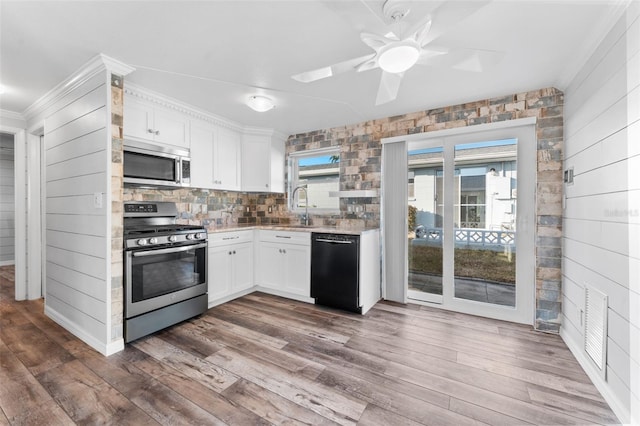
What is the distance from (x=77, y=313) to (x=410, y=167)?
3.92 meters

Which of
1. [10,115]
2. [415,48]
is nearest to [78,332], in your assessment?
[10,115]

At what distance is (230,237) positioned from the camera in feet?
11.3

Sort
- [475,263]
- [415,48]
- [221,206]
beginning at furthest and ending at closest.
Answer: [221,206]
[475,263]
[415,48]

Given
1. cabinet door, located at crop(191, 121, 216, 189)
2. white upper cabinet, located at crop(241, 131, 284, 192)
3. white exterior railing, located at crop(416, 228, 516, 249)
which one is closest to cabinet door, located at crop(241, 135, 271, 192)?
white upper cabinet, located at crop(241, 131, 284, 192)

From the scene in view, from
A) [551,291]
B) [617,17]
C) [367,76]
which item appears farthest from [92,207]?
→ [551,291]

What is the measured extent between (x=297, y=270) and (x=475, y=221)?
2.22 metres

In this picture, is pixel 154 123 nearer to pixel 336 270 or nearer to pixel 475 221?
pixel 336 270

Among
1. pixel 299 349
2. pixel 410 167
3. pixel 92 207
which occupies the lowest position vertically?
pixel 299 349

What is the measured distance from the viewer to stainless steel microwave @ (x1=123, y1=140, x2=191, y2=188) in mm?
2688

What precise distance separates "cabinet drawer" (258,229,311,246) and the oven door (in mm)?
891

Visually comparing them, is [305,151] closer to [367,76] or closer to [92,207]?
[367,76]

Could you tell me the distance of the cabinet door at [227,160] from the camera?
12.0 ft

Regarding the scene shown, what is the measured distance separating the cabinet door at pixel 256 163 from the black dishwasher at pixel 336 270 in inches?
51.7

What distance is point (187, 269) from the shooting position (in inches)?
114
